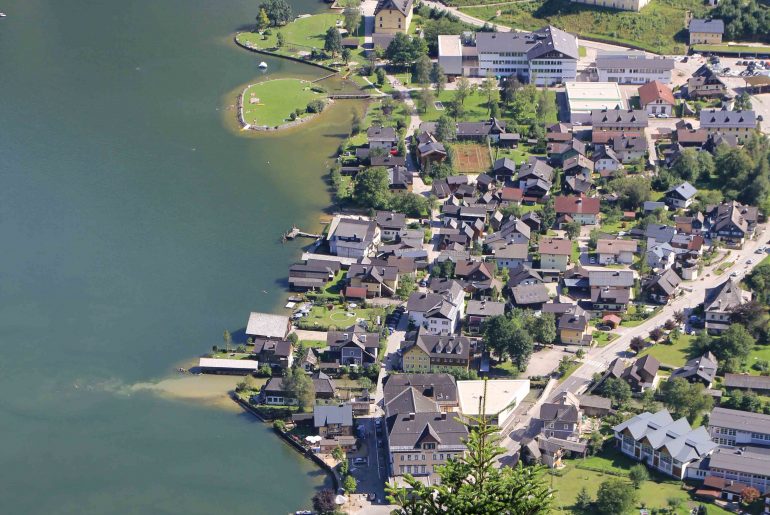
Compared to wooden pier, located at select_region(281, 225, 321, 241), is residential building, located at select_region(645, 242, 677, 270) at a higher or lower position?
lower

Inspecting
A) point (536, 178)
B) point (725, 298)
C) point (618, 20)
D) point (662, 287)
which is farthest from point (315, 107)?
point (725, 298)

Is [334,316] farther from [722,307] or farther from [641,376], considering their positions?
[722,307]

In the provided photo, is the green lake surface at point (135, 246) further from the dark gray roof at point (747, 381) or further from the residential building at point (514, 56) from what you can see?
the dark gray roof at point (747, 381)

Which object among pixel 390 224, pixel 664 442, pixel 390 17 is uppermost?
pixel 390 17

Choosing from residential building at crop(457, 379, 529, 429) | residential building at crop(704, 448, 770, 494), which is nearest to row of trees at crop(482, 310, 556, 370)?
residential building at crop(457, 379, 529, 429)

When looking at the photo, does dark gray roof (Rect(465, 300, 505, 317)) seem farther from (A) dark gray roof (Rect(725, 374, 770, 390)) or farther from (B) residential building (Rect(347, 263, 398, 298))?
(A) dark gray roof (Rect(725, 374, 770, 390))
